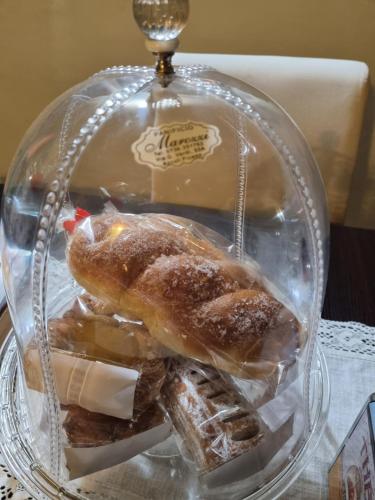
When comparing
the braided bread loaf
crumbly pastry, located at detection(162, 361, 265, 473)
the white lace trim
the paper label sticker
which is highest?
the paper label sticker

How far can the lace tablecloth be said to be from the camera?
0.53 meters

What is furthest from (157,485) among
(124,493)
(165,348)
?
(165,348)

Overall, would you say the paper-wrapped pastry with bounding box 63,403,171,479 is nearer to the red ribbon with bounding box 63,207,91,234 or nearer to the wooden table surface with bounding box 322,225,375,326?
the red ribbon with bounding box 63,207,91,234

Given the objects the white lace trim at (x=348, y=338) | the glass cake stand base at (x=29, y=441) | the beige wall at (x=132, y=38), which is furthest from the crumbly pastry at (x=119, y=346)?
the beige wall at (x=132, y=38)

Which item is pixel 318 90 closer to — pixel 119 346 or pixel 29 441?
pixel 119 346

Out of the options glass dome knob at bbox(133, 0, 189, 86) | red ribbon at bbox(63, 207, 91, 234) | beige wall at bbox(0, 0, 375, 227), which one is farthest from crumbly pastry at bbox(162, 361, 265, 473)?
beige wall at bbox(0, 0, 375, 227)

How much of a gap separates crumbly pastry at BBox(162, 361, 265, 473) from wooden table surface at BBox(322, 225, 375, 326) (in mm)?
286

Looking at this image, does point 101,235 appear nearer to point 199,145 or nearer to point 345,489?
point 199,145

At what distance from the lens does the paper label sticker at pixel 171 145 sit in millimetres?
522

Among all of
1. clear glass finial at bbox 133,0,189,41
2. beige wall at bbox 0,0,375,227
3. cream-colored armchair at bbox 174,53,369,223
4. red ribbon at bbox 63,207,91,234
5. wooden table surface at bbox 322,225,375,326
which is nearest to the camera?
clear glass finial at bbox 133,0,189,41

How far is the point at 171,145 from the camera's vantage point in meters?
0.52

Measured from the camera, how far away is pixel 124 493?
1.68ft

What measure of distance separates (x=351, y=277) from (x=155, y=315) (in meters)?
0.43

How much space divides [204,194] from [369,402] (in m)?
0.34
